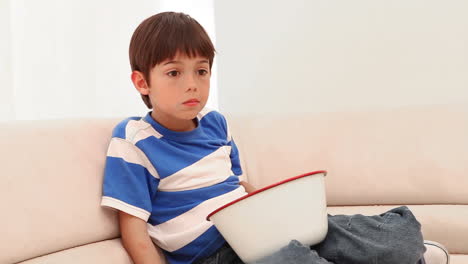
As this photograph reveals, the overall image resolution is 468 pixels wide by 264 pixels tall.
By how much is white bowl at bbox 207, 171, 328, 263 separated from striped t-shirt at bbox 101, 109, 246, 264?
19 cm

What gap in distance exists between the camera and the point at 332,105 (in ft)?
7.68

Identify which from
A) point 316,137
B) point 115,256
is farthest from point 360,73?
point 115,256

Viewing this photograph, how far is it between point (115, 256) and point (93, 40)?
Answer: 68.4 inches

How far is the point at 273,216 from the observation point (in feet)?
3.11

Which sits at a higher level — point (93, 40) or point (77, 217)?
point (93, 40)

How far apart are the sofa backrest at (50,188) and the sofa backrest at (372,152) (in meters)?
0.59

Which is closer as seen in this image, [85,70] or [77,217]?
[77,217]

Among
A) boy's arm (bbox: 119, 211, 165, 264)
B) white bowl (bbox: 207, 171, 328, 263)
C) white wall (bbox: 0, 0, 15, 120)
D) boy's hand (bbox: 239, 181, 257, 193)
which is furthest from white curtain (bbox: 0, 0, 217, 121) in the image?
white bowl (bbox: 207, 171, 328, 263)

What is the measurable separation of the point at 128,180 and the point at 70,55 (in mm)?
1670

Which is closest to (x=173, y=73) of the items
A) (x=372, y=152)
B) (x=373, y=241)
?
(x=373, y=241)

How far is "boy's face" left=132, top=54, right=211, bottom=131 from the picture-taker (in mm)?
1180

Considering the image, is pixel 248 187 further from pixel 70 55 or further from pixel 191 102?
pixel 70 55

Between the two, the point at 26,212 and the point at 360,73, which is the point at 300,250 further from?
the point at 360,73

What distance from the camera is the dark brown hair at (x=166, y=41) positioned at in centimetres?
118
